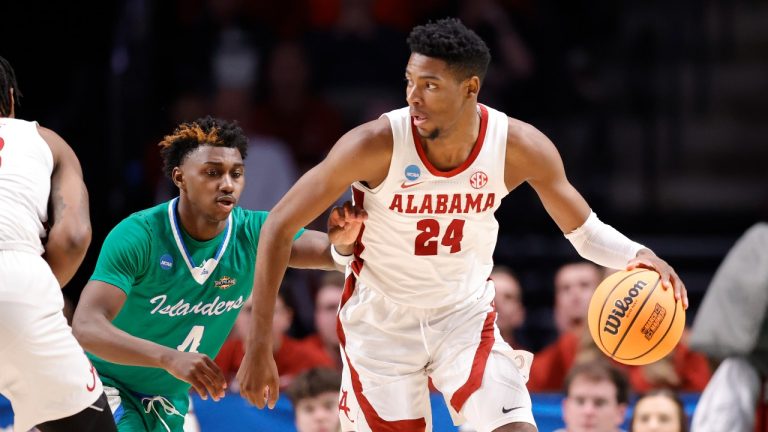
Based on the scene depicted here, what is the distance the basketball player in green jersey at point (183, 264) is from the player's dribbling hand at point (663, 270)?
110cm

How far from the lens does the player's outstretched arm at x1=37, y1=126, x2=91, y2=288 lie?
390cm

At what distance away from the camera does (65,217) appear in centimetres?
393

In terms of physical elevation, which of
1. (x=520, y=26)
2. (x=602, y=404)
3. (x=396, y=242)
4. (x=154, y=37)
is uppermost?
(x=520, y=26)

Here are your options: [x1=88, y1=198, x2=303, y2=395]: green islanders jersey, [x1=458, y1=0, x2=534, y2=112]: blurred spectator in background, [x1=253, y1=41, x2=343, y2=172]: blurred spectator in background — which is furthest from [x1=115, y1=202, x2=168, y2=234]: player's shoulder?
[x1=458, y1=0, x2=534, y2=112]: blurred spectator in background

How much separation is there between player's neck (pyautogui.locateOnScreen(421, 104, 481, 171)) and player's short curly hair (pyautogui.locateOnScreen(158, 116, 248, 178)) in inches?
38.8

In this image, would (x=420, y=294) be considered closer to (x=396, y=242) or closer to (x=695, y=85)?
(x=396, y=242)

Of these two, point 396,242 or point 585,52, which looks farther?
point 585,52

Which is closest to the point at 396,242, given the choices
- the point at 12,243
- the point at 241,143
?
the point at 241,143

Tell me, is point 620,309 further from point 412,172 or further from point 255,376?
point 255,376

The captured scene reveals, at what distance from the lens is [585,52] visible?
9.48 meters

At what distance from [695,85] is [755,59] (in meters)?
0.68

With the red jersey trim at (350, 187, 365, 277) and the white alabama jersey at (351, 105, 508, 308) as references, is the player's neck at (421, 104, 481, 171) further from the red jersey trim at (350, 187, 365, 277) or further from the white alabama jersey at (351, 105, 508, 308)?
the red jersey trim at (350, 187, 365, 277)

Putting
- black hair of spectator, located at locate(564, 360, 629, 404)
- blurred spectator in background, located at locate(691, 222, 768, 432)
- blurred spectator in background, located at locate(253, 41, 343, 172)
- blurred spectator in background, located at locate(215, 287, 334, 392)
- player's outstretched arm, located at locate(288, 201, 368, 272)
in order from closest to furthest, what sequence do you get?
1. player's outstretched arm, located at locate(288, 201, 368, 272)
2. blurred spectator in background, located at locate(691, 222, 768, 432)
3. black hair of spectator, located at locate(564, 360, 629, 404)
4. blurred spectator in background, located at locate(215, 287, 334, 392)
5. blurred spectator in background, located at locate(253, 41, 343, 172)

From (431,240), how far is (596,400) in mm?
1916
